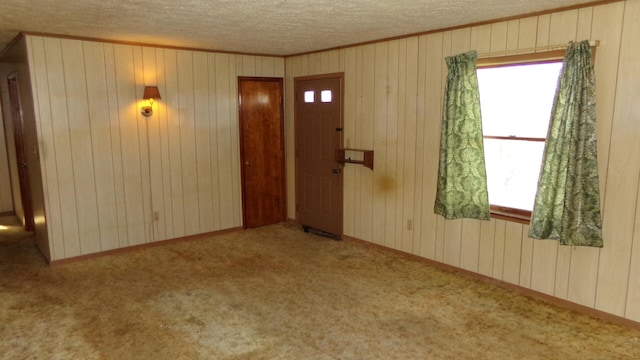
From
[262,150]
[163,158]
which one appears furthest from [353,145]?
[163,158]

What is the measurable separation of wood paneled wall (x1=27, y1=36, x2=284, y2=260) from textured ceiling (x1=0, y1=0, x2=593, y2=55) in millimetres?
377

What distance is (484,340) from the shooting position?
3.08 meters

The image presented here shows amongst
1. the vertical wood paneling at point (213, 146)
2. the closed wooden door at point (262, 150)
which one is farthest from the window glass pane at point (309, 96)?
the vertical wood paneling at point (213, 146)

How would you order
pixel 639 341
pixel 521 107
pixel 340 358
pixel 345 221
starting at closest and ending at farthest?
pixel 340 358
pixel 639 341
pixel 521 107
pixel 345 221

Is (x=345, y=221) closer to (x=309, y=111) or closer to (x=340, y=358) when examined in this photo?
(x=309, y=111)

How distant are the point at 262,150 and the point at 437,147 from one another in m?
2.68

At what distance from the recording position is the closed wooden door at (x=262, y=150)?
5980mm

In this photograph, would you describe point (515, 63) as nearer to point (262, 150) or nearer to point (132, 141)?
point (262, 150)

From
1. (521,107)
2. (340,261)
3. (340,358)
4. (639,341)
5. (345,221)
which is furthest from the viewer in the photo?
(345,221)

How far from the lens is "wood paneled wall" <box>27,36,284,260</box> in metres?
4.54

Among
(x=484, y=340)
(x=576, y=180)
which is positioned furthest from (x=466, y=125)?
(x=484, y=340)

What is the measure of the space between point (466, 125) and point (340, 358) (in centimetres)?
234

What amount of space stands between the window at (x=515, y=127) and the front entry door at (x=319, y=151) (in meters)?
1.93

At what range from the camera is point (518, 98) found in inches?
150
